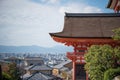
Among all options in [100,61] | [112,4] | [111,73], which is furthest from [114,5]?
[111,73]

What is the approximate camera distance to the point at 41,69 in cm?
6969

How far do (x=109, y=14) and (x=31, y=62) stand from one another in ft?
326

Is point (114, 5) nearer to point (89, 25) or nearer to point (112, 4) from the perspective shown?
point (112, 4)

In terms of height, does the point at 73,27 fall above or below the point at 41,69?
above

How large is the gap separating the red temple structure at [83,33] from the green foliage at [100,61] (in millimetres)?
2280

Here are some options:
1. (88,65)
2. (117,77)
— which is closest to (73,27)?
(88,65)

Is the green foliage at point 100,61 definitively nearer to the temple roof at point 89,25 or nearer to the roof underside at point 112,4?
the temple roof at point 89,25

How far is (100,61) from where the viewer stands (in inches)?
515

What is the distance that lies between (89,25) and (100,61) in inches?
166

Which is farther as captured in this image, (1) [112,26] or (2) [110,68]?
(1) [112,26]

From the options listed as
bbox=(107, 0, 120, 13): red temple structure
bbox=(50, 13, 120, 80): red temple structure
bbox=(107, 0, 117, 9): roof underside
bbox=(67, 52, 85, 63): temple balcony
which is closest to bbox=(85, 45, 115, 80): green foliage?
bbox=(50, 13, 120, 80): red temple structure

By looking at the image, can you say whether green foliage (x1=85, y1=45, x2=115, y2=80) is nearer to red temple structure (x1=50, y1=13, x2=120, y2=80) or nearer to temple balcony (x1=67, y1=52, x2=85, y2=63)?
red temple structure (x1=50, y1=13, x2=120, y2=80)

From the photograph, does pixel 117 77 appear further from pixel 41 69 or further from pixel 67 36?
pixel 41 69

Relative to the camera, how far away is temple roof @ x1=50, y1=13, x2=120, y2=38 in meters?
15.8
